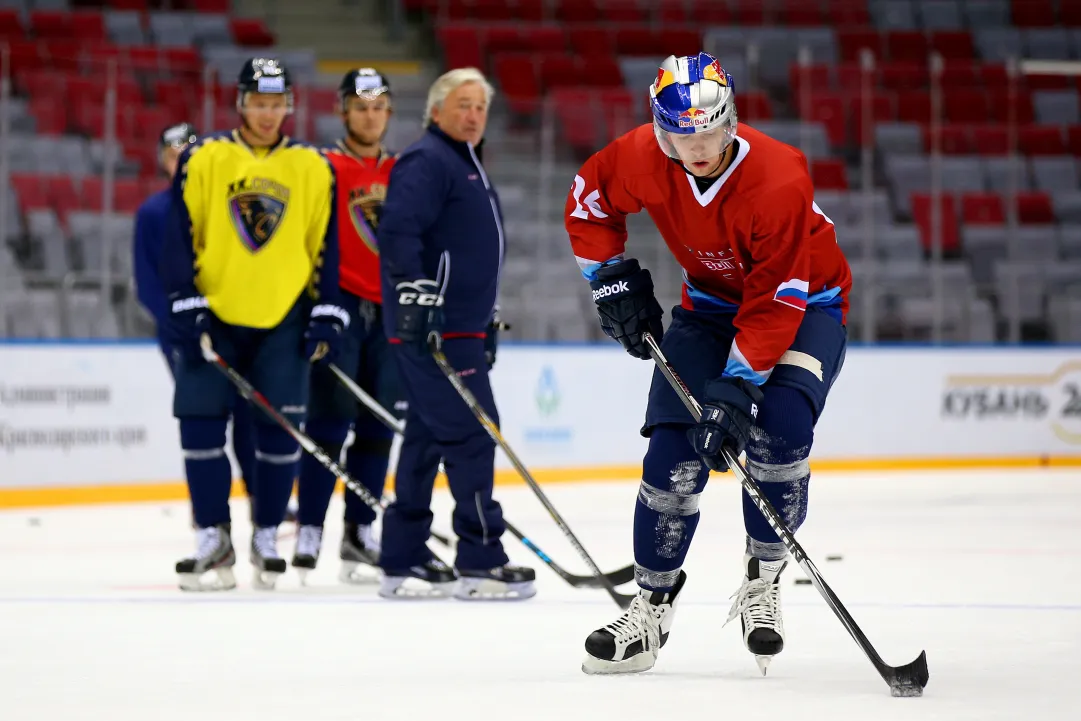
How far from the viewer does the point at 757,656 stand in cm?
296

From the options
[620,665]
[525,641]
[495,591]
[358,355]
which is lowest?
[495,591]

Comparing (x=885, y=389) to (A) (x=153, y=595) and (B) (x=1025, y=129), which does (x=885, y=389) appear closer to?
(B) (x=1025, y=129)

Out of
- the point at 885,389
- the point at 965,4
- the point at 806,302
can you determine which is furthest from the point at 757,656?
the point at 965,4

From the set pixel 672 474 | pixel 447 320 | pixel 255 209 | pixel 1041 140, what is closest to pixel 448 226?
pixel 447 320

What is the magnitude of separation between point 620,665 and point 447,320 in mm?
1426

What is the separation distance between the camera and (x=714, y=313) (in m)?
3.19

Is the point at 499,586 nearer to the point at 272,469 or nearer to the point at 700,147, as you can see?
the point at 272,469

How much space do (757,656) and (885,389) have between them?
6.68 meters

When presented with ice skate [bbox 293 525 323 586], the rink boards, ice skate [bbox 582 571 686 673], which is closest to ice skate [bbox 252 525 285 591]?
ice skate [bbox 293 525 323 586]

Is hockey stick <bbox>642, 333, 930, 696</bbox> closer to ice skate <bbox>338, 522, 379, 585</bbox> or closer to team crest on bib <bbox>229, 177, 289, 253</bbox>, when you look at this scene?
team crest on bib <bbox>229, 177, 289, 253</bbox>

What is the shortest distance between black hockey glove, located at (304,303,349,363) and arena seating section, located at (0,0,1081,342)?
11.0ft

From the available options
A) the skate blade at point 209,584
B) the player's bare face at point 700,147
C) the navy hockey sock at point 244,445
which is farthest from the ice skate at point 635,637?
the navy hockey sock at point 244,445

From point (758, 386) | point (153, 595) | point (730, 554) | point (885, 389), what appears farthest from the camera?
point (885, 389)

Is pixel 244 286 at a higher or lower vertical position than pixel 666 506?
higher
